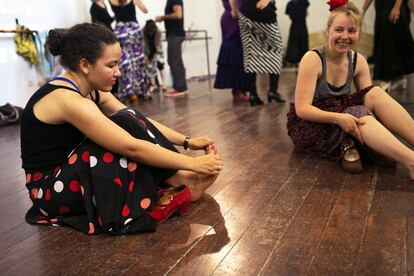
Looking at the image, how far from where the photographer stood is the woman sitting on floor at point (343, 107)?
173 cm

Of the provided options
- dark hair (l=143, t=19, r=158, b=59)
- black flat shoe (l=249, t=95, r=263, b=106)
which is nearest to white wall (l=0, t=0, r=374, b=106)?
dark hair (l=143, t=19, r=158, b=59)

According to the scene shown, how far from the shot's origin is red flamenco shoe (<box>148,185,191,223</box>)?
138 centimetres

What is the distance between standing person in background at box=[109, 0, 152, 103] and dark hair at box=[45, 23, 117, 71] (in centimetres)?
299

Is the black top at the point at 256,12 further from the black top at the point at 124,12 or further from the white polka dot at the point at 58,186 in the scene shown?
the white polka dot at the point at 58,186

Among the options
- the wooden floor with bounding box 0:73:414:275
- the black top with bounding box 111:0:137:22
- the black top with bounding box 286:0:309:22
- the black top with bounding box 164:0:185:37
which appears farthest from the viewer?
the black top with bounding box 286:0:309:22

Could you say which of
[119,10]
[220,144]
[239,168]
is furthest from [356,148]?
[119,10]

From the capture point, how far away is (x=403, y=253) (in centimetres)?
111

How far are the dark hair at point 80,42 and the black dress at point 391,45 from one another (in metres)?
2.81

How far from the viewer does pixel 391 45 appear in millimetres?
3492

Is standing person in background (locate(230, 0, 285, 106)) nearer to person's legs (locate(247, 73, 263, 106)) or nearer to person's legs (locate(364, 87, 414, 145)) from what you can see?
person's legs (locate(247, 73, 263, 106))

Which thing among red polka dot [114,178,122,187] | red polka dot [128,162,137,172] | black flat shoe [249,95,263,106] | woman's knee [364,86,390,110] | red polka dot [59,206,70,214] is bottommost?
black flat shoe [249,95,263,106]

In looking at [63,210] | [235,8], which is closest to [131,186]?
[63,210]

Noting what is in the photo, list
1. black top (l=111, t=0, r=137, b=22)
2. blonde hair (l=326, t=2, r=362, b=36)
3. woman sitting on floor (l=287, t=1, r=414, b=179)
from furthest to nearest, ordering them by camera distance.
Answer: black top (l=111, t=0, r=137, b=22) → blonde hair (l=326, t=2, r=362, b=36) → woman sitting on floor (l=287, t=1, r=414, b=179)

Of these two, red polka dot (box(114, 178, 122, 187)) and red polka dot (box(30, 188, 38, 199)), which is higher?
red polka dot (box(114, 178, 122, 187))
